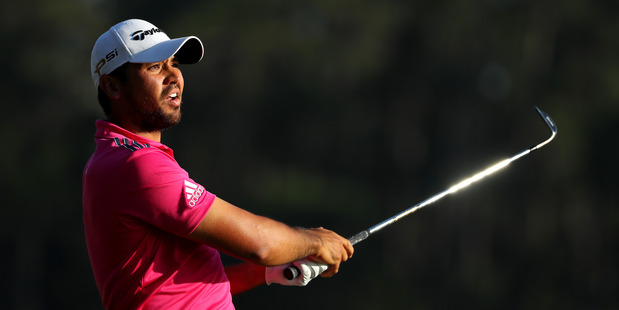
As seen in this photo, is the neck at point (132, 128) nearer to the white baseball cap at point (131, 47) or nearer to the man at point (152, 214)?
the man at point (152, 214)

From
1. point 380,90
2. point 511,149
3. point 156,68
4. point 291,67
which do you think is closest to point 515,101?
point 511,149

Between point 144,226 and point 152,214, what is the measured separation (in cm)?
6

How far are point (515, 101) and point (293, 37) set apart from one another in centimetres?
433

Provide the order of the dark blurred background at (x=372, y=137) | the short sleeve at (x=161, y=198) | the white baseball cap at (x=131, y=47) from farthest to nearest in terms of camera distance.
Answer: the dark blurred background at (x=372, y=137) < the white baseball cap at (x=131, y=47) < the short sleeve at (x=161, y=198)

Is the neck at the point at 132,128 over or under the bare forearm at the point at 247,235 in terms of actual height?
over

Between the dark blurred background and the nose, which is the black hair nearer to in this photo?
the nose

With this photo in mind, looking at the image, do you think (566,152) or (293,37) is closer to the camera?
(566,152)

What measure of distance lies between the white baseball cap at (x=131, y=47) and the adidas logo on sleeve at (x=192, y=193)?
36 centimetres

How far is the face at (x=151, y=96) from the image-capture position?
220cm

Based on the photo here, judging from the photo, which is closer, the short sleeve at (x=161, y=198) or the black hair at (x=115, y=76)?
the short sleeve at (x=161, y=198)

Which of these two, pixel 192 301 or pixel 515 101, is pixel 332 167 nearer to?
pixel 515 101

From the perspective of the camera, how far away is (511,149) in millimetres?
16219

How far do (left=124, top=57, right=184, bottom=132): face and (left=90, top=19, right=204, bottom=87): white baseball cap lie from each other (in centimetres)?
3

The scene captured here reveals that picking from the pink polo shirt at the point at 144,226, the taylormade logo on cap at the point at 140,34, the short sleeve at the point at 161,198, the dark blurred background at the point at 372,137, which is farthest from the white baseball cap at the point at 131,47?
the dark blurred background at the point at 372,137
